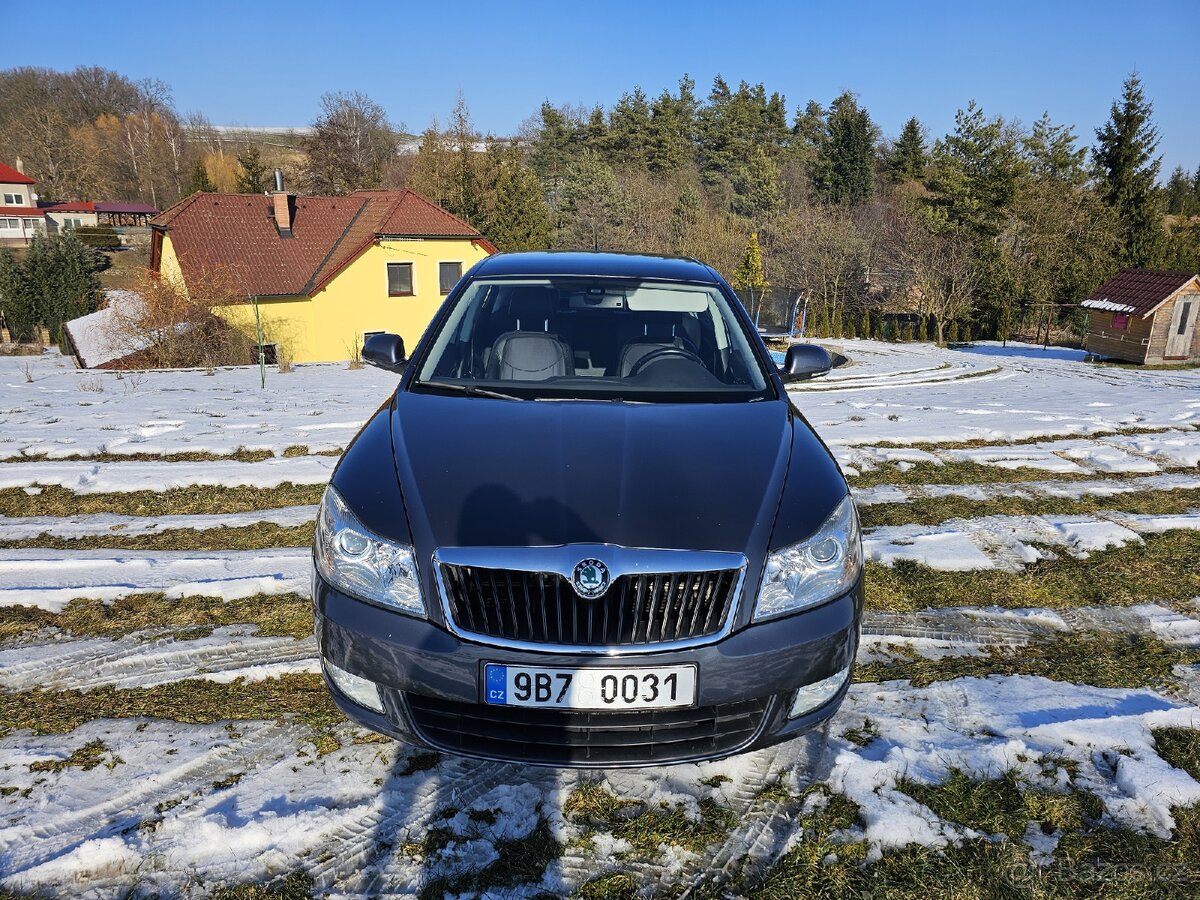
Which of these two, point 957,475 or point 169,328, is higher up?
point 169,328

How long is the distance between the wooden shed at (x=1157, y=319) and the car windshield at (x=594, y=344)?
28949 mm

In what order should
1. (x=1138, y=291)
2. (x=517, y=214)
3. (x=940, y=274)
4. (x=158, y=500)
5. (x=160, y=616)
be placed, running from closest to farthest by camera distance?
(x=160, y=616)
(x=158, y=500)
(x=1138, y=291)
(x=940, y=274)
(x=517, y=214)

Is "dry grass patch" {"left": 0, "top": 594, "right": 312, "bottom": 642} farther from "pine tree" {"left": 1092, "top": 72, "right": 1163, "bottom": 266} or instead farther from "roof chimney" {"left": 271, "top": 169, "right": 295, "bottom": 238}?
"pine tree" {"left": 1092, "top": 72, "right": 1163, "bottom": 266}

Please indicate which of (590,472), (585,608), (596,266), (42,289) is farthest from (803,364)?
(42,289)

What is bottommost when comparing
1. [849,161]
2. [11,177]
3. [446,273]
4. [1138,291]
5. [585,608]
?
[585,608]

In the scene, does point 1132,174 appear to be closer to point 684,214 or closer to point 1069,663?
point 684,214

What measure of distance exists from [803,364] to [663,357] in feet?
2.57

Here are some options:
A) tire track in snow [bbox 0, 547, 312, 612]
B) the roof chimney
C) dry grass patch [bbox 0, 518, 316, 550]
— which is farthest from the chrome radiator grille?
the roof chimney

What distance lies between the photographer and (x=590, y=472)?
8.00ft

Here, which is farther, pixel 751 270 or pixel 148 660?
pixel 751 270

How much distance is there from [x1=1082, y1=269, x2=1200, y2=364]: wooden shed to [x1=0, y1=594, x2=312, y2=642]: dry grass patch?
1204 inches

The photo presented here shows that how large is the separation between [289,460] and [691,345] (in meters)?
4.10

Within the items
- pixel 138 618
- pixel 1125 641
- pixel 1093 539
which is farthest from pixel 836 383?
pixel 138 618

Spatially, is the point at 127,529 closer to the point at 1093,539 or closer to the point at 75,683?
the point at 75,683
